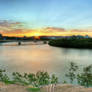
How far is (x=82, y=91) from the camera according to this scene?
188cm

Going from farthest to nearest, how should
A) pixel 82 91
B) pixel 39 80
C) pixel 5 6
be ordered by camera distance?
pixel 5 6
pixel 39 80
pixel 82 91

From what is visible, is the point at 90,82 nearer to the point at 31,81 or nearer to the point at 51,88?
the point at 51,88

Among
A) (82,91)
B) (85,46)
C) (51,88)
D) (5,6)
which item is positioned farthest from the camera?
(85,46)

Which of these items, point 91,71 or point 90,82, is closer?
point 90,82

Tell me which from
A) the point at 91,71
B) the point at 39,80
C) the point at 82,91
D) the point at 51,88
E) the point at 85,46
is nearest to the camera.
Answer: the point at 82,91

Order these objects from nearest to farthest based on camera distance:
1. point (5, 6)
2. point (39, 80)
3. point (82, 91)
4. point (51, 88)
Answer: point (82, 91) → point (51, 88) → point (39, 80) → point (5, 6)

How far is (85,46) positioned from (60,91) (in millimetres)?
18054

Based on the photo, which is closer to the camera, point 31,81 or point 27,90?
point 27,90

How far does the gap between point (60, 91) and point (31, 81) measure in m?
0.84

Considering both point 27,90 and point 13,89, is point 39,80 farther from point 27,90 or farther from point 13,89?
point 13,89

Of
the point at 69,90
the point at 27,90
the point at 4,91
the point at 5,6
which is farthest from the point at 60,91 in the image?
the point at 5,6

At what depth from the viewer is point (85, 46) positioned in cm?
1841

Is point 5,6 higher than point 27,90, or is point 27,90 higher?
point 5,6

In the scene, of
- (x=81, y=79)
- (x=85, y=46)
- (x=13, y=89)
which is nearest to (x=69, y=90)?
(x=81, y=79)
